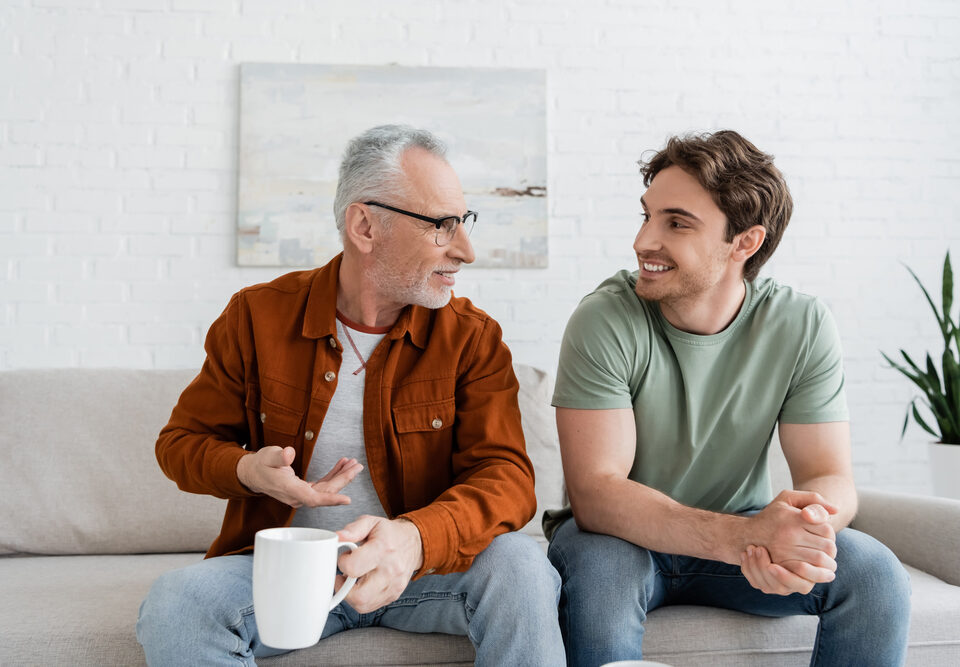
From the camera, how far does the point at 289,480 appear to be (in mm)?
1288

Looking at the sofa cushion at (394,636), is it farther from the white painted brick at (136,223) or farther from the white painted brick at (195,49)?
the white painted brick at (195,49)

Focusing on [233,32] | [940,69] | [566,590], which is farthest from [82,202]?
[940,69]

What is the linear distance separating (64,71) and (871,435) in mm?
3026

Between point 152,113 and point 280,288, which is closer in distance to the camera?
point 280,288

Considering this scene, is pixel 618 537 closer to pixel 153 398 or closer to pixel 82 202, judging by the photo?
pixel 153 398

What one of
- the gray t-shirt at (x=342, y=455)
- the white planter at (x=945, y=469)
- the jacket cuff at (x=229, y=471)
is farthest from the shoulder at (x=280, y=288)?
the white planter at (x=945, y=469)

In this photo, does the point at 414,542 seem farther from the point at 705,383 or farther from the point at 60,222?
the point at 60,222

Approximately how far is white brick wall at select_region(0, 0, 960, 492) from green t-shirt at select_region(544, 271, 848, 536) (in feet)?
3.86

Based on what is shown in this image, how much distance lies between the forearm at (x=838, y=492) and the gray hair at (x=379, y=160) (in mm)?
968

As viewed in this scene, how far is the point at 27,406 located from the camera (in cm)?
207

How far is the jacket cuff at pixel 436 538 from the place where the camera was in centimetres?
127

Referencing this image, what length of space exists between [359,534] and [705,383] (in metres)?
0.82

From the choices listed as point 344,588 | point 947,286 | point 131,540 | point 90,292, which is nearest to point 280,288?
point 344,588

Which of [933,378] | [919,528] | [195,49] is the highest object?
[195,49]
